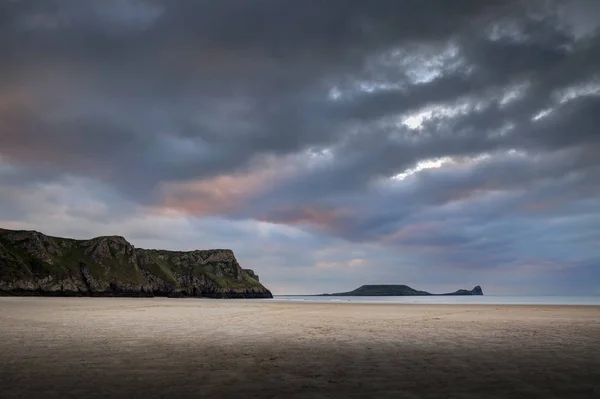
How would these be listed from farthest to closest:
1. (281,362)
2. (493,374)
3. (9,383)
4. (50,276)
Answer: (50,276)
(281,362)
(493,374)
(9,383)

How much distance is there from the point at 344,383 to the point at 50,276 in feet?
598

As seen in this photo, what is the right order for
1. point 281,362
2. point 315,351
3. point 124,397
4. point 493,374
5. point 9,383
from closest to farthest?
point 124,397 < point 9,383 < point 493,374 < point 281,362 < point 315,351

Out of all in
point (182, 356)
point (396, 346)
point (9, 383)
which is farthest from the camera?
point (396, 346)

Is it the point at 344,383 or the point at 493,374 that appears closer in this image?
the point at 344,383

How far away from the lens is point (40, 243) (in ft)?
573

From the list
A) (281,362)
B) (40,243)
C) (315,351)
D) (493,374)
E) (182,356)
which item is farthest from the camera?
(40,243)

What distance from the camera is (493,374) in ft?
39.9

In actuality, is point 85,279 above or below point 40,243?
below

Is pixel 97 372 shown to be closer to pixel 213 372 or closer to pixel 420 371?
pixel 213 372

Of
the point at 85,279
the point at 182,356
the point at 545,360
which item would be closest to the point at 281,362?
the point at 182,356

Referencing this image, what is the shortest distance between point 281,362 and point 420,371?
5.01 metres

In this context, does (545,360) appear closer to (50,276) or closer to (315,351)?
(315,351)

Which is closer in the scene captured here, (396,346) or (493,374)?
(493,374)

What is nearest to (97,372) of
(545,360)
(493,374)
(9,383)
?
(9,383)
